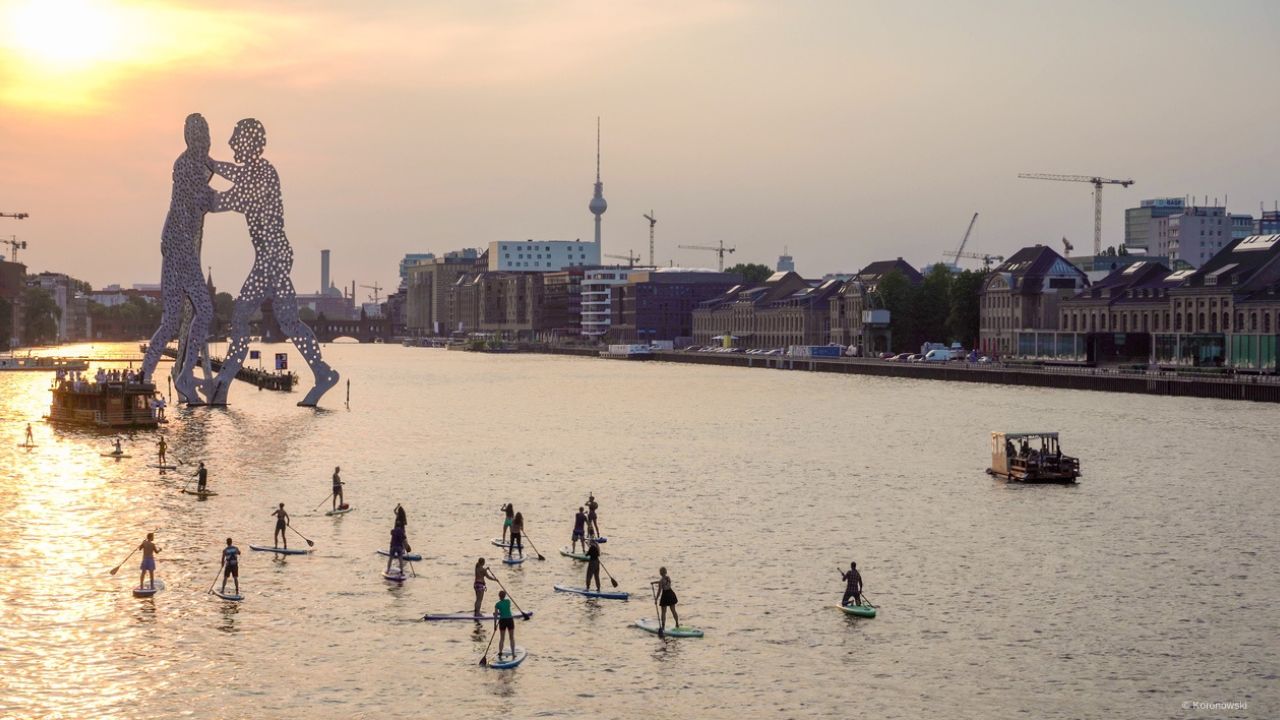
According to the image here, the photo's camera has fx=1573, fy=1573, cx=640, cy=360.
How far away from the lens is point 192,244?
4306 inches

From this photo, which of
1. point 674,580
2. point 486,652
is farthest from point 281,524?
point 486,652

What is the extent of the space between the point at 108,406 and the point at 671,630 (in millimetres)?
69976

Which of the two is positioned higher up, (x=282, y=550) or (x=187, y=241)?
(x=187, y=241)

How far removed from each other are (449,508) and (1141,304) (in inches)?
4873

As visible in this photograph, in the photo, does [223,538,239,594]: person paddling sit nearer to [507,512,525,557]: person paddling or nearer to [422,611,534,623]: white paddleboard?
[422,611,534,623]: white paddleboard

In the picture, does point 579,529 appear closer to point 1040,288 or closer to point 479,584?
point 479,584

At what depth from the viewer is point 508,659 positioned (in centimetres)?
3644

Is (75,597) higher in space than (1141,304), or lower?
lower

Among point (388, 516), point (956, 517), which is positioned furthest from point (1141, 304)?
point (388, 516)

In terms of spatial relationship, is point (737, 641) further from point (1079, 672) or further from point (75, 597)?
point (75, 597)

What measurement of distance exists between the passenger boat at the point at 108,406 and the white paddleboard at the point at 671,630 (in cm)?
6752

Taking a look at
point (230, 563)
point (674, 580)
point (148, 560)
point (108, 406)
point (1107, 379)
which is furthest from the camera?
point (1107, 379)

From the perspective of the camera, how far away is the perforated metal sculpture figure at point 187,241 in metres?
108

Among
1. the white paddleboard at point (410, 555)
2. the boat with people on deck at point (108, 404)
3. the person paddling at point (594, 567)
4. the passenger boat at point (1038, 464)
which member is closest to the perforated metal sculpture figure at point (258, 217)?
the boat with people on deck at point (108, 404)
